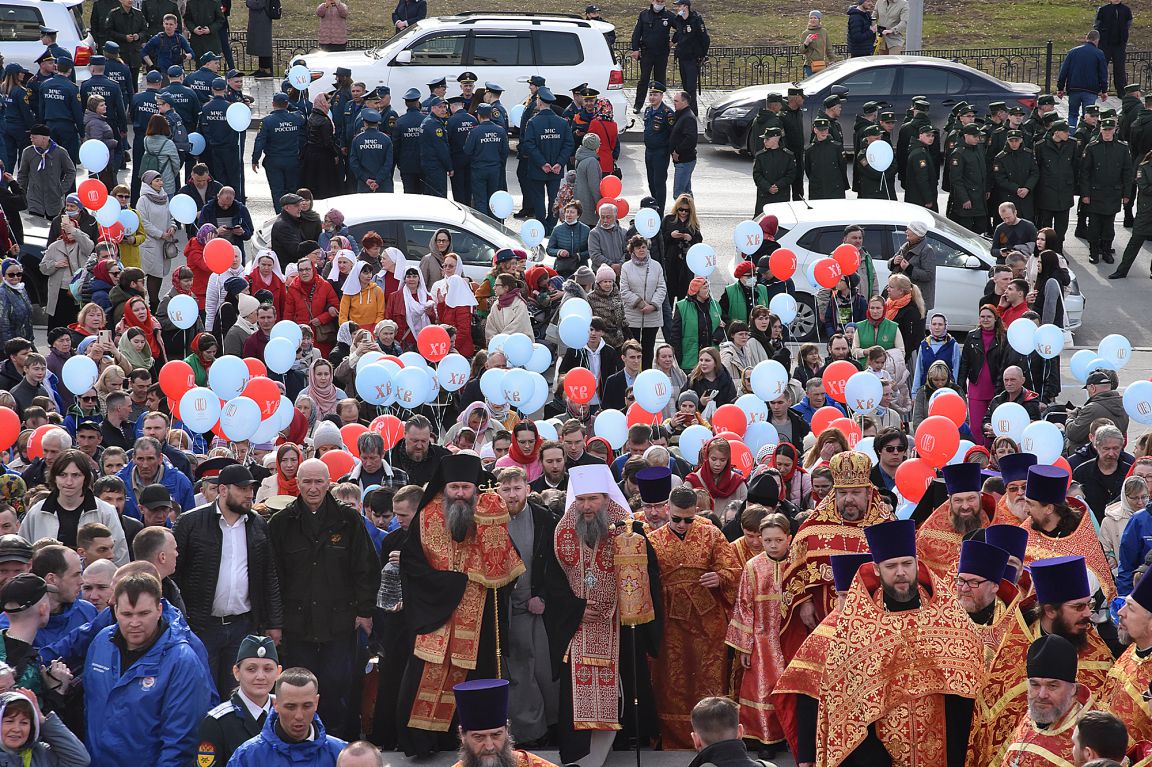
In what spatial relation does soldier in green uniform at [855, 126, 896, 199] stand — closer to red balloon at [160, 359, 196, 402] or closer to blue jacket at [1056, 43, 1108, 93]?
blue jacket at [1056, 43, 1108, 93]

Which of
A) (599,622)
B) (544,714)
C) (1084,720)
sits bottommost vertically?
(544,714)

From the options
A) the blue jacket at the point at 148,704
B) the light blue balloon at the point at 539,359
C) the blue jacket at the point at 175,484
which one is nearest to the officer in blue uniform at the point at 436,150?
the light blue balloon at the point at 539,359

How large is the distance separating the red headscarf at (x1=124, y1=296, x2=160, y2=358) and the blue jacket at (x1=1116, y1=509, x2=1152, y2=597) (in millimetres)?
8946

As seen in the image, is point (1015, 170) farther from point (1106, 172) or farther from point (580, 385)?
point (580, 385)

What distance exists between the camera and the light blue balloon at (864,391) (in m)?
Answer: 13.8

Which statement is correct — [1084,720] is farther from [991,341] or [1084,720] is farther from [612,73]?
[612,73]

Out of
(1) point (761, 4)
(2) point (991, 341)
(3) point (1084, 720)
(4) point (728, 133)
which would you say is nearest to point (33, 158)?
(4) point (728, 133)

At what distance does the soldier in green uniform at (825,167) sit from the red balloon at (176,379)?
34.1 feet

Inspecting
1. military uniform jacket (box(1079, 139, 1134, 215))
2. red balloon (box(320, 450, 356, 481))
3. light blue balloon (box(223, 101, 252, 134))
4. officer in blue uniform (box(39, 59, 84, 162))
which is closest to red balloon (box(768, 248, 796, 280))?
military uniform jacket (box(1079, 139, 1134, 215))

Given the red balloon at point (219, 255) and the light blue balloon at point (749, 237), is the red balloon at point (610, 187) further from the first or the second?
the red balloon at point (219, 255)

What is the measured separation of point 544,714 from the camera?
34.1 feet

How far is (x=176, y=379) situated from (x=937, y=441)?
19.5 feet

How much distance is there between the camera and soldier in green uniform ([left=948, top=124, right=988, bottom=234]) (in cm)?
2152

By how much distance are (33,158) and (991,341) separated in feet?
39.0
